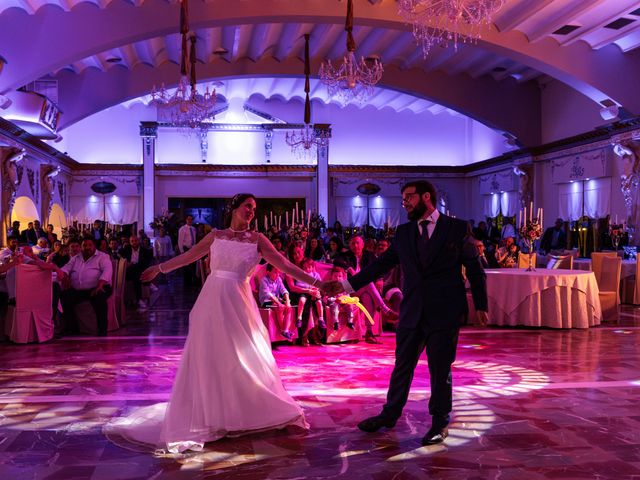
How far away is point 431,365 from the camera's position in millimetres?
3729

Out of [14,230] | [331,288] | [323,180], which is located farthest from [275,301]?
[323,180]

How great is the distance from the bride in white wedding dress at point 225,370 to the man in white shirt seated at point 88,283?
3.93 m

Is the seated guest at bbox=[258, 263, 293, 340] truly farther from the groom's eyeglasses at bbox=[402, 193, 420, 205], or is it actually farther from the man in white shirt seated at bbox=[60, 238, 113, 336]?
the groom's eyeglasses at bbox=[402, 193, 420, 205]

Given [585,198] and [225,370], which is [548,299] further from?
[585,198]

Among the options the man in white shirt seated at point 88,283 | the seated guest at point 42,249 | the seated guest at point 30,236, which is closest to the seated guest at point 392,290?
the man in white shirt seated at point 88,283

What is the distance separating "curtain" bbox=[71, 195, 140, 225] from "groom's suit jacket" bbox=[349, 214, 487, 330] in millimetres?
17531

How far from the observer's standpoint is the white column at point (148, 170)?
65.2 feet

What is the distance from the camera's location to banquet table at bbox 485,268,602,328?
8266mm

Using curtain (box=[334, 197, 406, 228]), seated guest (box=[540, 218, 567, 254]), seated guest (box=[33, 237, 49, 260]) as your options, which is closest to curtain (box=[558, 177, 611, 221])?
seated guest (box=[540, 218, 567, 254])

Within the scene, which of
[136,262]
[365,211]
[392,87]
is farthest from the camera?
[365,211]

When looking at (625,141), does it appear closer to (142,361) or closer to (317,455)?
(142,361)

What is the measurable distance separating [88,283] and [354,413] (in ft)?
15.6

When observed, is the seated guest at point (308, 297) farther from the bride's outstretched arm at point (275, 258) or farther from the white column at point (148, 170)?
the white column at point (148, 170)

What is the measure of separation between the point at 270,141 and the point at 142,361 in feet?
48.7
